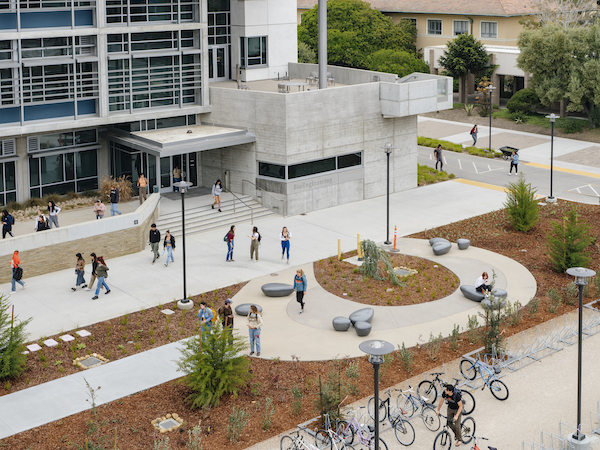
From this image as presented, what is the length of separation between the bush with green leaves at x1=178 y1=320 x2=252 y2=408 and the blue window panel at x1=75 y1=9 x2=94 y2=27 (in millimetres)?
19800

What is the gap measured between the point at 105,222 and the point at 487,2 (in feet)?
160

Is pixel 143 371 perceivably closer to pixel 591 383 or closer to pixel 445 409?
pixel 445 409

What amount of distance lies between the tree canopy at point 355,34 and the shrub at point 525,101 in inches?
608

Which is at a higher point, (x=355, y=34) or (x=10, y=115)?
(x=355, y=34)

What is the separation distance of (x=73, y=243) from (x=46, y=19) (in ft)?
33.4

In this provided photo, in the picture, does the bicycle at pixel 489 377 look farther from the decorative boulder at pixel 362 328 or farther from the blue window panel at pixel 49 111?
the blue window panel at pixel 49 111

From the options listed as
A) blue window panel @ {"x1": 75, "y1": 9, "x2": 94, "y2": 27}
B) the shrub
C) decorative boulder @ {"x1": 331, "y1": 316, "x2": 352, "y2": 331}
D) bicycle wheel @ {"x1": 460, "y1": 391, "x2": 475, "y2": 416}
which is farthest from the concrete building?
the shrub

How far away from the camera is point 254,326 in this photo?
75.4 ft

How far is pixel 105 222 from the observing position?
31672 millimetres

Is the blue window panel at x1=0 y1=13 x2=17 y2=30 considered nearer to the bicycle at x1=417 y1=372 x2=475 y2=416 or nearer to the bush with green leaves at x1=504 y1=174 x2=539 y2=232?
the bush with green leaves at x1=504 y1=174 x2=539 y2=232

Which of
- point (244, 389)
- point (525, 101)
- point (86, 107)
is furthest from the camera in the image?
point (525, 101)

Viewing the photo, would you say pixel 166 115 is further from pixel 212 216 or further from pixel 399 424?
pixel 399 424

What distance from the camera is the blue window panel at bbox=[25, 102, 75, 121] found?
1382 inches

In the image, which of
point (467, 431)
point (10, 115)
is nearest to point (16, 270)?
point (10, 115)
